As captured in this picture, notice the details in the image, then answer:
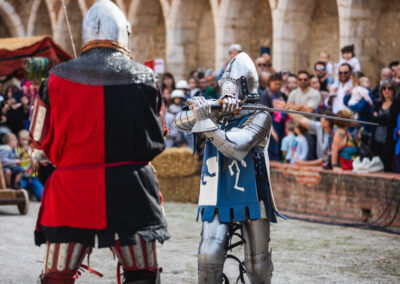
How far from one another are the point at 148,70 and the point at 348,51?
7770 mm

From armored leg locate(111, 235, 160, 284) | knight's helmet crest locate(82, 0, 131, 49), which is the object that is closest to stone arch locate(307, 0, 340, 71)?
knight's helmet crest locate(82, 0, 131, 49)

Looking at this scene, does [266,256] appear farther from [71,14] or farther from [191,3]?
[71,14]

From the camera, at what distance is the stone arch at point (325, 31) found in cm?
1928

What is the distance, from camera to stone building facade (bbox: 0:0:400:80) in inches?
579

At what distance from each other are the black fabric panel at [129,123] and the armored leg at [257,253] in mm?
1169

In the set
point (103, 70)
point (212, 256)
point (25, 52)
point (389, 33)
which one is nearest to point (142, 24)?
point (389, 33)

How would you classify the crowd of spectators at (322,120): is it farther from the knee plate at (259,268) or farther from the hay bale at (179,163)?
the knee plate at (259,268)

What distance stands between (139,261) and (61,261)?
0.39m

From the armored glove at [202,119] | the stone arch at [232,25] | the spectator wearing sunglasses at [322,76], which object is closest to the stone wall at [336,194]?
the spectator wearing sunglasses at [322,76]

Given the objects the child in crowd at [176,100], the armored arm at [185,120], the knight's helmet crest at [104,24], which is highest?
the knight's helmet crest at [104,24]

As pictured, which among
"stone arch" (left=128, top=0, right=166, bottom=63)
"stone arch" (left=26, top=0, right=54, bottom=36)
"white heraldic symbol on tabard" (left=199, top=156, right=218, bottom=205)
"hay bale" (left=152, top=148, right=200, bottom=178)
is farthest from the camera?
"stone arch" (left=26, top=0, right=54, bottom=36)

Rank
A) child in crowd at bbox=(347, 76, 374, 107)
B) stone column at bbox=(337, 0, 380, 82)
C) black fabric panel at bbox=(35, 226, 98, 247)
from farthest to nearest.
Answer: stone column at bbox=(337, 0, 380, 82)
child in crowd at bbox=(347, 76, 374, 107)
black fabric panel at bbox=(35, 226, 98, 247)

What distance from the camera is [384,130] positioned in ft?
33.9

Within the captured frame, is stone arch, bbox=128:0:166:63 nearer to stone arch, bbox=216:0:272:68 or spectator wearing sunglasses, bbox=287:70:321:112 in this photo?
stone arch, bbox=216:0:272:68
